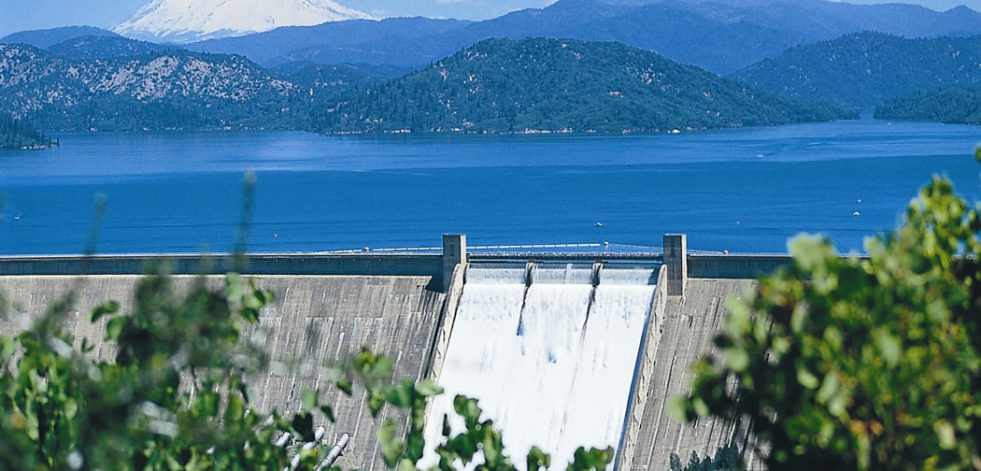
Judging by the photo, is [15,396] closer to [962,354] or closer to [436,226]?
[962,354]

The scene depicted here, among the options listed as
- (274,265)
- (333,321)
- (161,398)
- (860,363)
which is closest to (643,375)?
(333,321)

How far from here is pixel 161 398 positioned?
30.9 ft

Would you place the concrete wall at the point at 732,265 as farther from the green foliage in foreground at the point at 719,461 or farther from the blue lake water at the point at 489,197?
the blue lake water at the point at 489,197

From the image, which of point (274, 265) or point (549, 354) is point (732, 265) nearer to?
point (549, 354)

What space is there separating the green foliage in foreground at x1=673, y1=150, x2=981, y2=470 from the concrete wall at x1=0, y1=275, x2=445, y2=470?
87.4 feet

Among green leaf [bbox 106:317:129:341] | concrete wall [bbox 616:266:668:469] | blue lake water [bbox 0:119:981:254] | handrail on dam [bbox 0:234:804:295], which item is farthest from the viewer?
blue lake water [bbox 0:119:981:254]

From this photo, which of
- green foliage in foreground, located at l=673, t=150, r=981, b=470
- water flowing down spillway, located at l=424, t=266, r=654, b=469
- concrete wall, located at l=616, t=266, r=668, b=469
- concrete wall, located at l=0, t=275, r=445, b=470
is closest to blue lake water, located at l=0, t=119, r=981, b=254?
concrete wall, located at l=0, t=275, r=445, b=470

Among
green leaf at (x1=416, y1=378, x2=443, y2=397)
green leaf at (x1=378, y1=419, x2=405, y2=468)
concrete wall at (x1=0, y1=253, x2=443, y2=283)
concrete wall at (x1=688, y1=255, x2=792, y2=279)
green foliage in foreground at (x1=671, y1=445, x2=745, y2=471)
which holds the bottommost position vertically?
green foliage in foreground at (x1=671, y1=445, x2=745, y2=471)

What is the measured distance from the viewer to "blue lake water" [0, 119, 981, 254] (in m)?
87.8

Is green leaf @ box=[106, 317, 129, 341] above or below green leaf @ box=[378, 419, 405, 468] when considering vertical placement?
above

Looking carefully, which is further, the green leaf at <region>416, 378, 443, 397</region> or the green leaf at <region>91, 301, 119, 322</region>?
the green leaf at <region>416, 378, 443, 397</region>

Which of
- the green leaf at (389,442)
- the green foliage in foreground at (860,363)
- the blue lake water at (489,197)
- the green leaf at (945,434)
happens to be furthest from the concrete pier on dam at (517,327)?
the blue lake water at (489,197)

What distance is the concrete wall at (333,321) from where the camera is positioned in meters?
35.7

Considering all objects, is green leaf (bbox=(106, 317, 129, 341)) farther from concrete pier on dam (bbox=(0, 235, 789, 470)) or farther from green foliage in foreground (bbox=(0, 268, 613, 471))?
concrete pier on dam (bbox=(0, 235, 789, 470))
